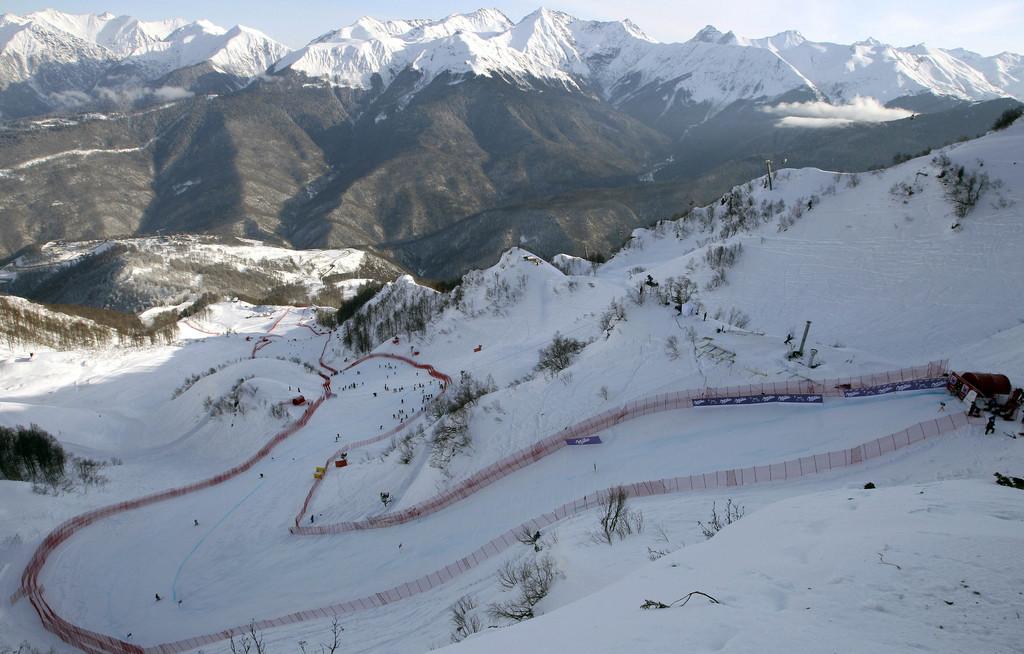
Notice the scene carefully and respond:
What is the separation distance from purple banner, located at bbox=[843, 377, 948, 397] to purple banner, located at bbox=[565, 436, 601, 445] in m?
9.20

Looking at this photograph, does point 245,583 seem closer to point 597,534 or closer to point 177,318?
point 597,534

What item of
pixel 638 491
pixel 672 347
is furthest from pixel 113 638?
pixel 672 347

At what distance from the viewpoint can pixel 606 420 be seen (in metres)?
21.4

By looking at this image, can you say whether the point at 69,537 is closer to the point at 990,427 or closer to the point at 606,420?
the point at 606,420

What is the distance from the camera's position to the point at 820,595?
237 inches

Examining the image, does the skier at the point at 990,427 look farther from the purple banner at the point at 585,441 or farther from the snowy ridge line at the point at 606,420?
the purple banner at the point at 585,441

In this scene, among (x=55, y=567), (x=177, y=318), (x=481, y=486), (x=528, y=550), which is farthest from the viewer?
(x=177, y=318)

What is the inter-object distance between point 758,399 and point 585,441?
276 inches

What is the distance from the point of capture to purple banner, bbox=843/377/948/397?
16344 mm

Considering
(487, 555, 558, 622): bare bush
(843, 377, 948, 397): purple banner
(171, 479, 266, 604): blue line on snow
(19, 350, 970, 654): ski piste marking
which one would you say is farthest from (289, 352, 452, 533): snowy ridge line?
(843, 377, 948, 397): purple banner

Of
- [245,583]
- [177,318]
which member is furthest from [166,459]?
[177,318]

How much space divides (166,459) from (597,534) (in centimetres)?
4418

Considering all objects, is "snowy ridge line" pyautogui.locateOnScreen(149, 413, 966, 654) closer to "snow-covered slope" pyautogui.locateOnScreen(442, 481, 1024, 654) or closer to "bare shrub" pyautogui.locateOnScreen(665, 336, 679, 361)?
"snow-covered slope" pyautogui.locateOnScreen(442, 481, 1024, 654)

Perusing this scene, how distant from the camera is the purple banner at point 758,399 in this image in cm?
1823
